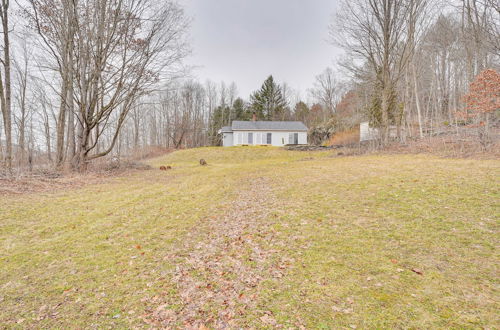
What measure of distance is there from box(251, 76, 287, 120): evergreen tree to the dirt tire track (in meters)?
40.2

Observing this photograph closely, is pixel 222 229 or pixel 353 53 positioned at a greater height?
pixel 353 53

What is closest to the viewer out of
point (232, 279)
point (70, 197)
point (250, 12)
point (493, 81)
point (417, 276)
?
point (417, 276)

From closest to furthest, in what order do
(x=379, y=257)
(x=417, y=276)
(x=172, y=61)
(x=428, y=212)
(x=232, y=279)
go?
(x=417, y=276)
(x=232, y=279)
(x=379, y=257)
(x=428, y=212)
(x=172, y=61)

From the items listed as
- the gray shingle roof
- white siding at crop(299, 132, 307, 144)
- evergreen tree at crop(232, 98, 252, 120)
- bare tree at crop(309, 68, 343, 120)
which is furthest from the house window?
evergreen tree at crop(232, 98, 252, 120)

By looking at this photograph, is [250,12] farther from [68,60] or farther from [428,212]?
[428,212]

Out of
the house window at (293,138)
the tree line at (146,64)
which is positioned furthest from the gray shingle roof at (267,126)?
the tree line at (146,64)

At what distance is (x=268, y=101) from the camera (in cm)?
4406

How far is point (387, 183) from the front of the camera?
258 inches

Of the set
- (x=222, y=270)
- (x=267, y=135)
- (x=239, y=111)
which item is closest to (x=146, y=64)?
(x=222, y=270)

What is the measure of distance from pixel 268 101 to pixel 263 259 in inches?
1696

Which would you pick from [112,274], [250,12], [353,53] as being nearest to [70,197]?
[112,274]

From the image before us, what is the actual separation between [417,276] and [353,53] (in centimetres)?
1726

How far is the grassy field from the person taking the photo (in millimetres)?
2268

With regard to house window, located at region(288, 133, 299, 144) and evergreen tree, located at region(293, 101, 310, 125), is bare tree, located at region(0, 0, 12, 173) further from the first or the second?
evergreen tree, located at region(293, 101, 310, 125)
